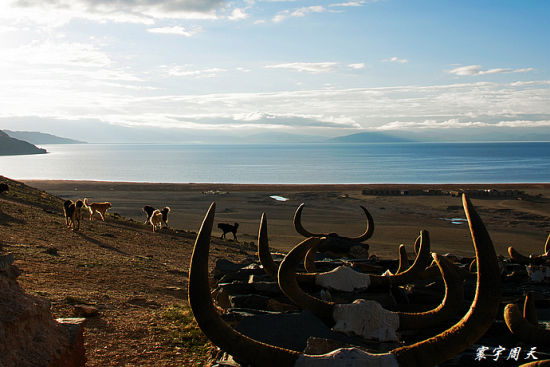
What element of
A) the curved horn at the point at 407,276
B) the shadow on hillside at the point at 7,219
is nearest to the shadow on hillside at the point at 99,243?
the shadow on hillside at the point at 7,219

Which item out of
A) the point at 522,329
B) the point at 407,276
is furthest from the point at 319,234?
the point at 522,329

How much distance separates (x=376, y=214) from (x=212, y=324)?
121ft

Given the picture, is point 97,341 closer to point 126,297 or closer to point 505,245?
point 126,297

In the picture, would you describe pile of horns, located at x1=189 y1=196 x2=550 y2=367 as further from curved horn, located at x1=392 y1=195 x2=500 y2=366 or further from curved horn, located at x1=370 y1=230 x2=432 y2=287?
curved horn, located at x1=370 y1=230 x2=432 y2=287

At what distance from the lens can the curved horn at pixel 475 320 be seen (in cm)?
288

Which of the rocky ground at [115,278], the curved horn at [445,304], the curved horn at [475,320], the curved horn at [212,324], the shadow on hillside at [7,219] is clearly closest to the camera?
the curved horn at [475,320]

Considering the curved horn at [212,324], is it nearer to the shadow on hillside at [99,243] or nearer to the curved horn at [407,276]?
the curved horn at [407,276]

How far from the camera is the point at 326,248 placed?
1200 centimetres

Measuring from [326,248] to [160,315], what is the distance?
494cm

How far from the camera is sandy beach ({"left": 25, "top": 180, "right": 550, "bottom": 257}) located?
1070 inches

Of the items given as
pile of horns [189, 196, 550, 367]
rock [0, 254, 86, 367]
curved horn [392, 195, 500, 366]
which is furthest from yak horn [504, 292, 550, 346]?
rock [0, 254, 86, 367]

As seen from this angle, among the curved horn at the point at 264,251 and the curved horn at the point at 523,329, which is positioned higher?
the curved horn at the point at 264,251

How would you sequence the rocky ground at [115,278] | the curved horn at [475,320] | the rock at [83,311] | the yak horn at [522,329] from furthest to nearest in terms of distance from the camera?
the rock at [83,311]
the rocky ground at [115,278]
the yak horn at [522,329]
the curved horn at [475,320]

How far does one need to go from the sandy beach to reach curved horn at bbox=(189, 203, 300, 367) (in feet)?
63.1
